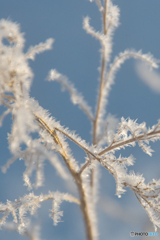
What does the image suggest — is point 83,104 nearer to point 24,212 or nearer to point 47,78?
point 47,78

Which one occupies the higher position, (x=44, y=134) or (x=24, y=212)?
(x=44, y=134)

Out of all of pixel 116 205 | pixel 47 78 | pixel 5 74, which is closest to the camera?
pixel 5 74

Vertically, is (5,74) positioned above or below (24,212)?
above

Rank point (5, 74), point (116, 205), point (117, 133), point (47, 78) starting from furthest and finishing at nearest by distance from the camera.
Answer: point (116, 205)
point (47, 78)
point (117, 133)
point (5, 74)

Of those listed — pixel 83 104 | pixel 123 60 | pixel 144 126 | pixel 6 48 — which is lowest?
pixel 144 126

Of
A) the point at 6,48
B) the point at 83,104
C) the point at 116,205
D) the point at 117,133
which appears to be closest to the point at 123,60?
the point at 83,104

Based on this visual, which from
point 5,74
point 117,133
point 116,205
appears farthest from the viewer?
point 116,205

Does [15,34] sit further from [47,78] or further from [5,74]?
[47,78]

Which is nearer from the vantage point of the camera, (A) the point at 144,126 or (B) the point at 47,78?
(A) the point at 144,126

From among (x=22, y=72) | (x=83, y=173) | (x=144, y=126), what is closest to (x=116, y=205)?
(x=83, y=173)
